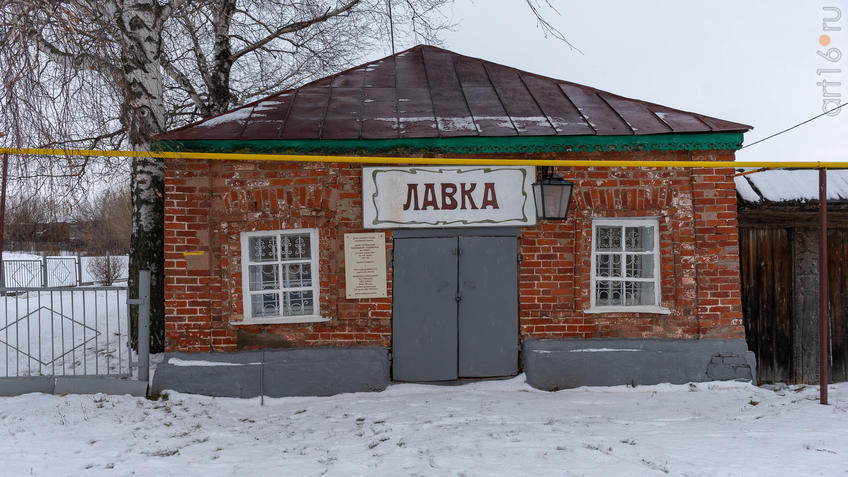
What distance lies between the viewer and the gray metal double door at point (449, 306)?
5.85 m

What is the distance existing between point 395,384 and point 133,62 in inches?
198

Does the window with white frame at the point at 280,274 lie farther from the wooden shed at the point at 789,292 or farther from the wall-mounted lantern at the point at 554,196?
the wooden shed at the point at 789,292

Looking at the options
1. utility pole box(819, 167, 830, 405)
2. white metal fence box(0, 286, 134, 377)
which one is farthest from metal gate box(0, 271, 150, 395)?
utility pole box(819, 167, 830, 405)

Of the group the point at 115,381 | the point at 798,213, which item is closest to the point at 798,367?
the point at 798,213

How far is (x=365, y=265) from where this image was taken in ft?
19.0

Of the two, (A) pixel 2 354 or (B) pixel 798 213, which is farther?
(A) pixel 2 354

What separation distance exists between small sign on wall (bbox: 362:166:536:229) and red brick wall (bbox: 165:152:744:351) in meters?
0.22

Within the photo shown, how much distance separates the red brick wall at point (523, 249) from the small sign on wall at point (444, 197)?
0.71ft

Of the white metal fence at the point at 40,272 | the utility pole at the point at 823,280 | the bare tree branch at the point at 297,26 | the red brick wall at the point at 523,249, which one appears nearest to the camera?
the utility pole at the point at 823,280

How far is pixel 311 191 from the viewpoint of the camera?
18.8ft

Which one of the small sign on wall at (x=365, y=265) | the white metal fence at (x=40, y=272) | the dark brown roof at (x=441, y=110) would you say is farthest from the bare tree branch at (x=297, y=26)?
the white metal fence at (x=40, y=272)

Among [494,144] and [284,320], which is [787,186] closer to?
[494,144]

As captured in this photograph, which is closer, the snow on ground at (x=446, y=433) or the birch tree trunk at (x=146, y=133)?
the snow on ground at (x=446, y=433)

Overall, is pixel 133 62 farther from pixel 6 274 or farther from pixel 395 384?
pixel 6 274
